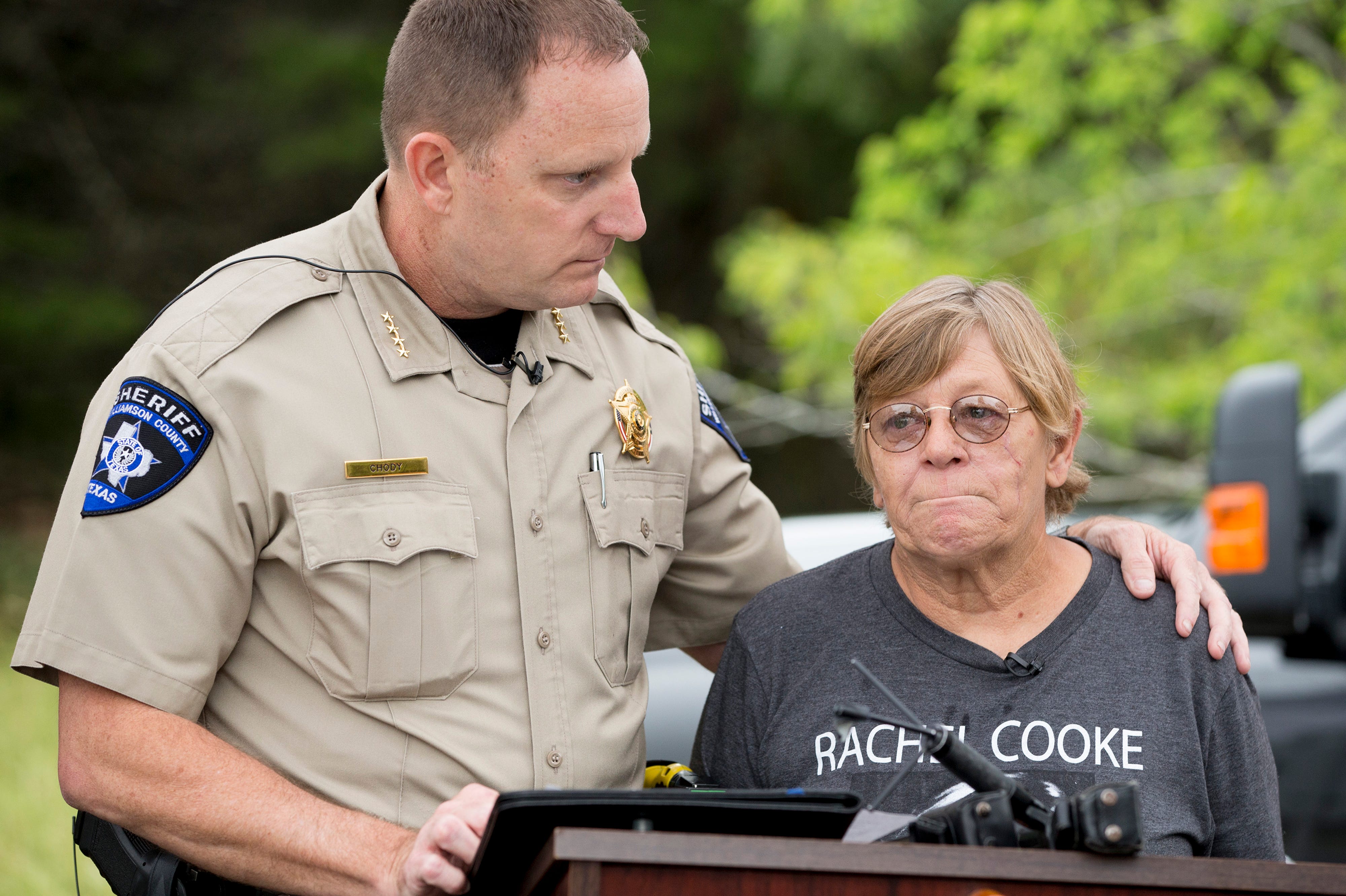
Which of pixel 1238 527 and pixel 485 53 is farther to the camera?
pixel 1238 527

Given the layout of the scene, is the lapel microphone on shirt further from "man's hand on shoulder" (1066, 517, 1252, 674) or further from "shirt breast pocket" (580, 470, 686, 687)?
"shirt breast pocket" (580, 470, 686, 687)

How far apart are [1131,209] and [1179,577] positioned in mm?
5517

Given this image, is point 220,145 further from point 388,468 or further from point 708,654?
point 388,468

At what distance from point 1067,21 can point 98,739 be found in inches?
239

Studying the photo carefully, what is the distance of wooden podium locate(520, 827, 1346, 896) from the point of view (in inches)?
50.3

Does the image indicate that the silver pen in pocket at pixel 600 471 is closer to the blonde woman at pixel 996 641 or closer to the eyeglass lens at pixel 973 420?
the blonde woman at pixel 996 641

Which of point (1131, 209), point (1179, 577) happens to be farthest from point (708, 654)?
point (1131, 209)

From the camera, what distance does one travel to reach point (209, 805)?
1849 mm

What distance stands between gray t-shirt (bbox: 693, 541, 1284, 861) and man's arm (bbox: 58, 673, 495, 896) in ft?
2.13

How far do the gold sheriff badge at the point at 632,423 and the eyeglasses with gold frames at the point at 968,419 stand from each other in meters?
0.50

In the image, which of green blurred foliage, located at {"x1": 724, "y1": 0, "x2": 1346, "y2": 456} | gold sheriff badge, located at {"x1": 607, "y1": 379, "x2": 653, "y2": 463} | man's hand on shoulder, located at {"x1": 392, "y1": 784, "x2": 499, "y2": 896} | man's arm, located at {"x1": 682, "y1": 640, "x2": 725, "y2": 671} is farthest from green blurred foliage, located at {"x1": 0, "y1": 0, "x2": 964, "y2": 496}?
man's hand on shoulder, located at {"x1": 392, "y1": 784, "x2": 499, "y2": 896}

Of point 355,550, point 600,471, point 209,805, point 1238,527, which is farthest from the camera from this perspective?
point 1238,527

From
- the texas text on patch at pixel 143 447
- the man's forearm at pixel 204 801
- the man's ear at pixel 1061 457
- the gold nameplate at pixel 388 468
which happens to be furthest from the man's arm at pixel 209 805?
the man's ear at pixel 1061 457

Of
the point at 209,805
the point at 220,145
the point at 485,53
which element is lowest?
the point at 209,805
